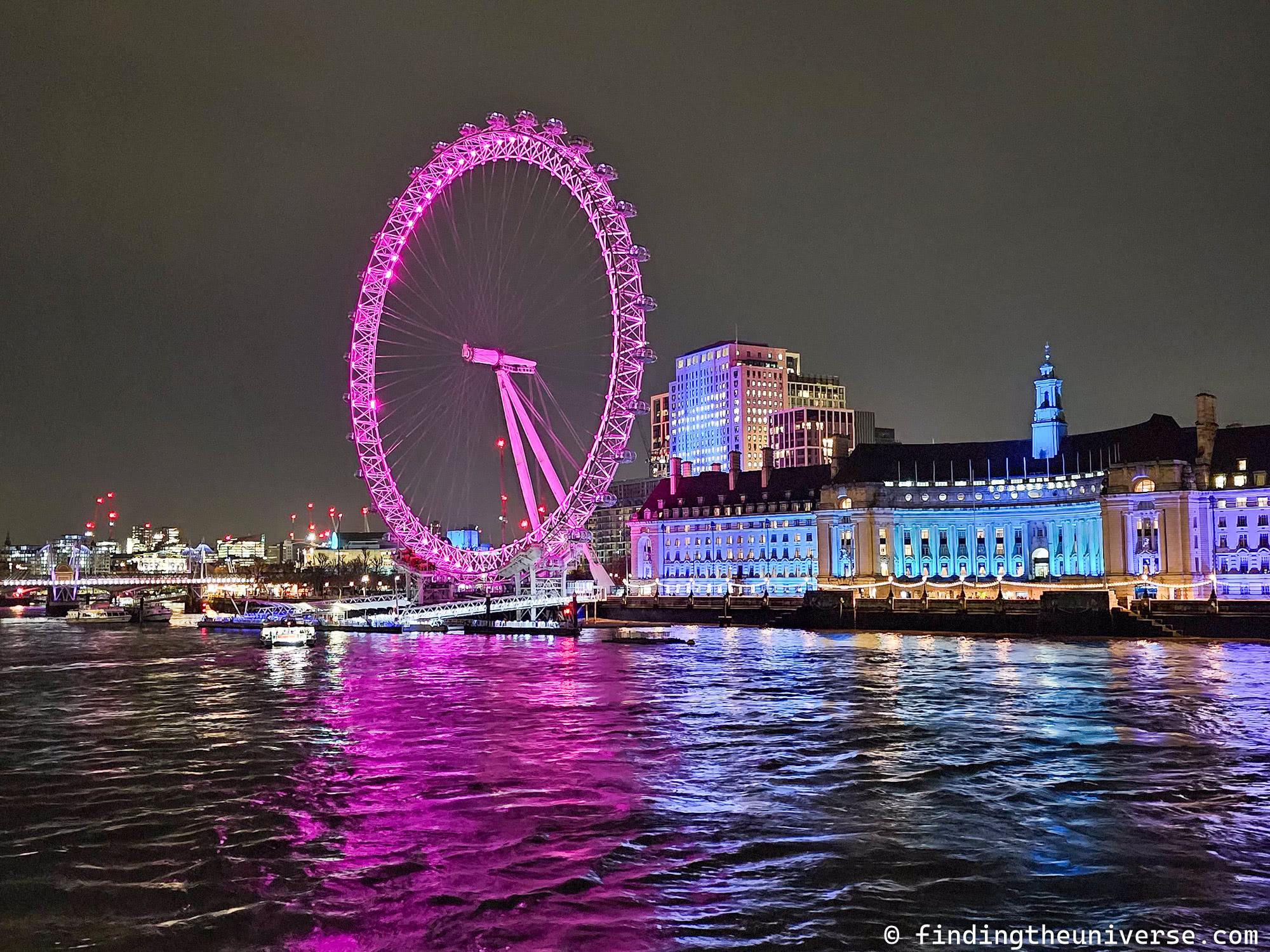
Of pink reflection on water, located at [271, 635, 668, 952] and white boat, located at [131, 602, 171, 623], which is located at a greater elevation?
pink reflection on water, located at [271, 635, 668, 952]

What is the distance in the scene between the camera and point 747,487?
502 ft

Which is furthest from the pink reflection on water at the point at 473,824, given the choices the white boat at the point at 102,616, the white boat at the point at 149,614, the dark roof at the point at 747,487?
the dark roof at the point at 747,487

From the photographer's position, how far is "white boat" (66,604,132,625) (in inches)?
5300

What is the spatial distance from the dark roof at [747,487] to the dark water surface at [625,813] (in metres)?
95.0

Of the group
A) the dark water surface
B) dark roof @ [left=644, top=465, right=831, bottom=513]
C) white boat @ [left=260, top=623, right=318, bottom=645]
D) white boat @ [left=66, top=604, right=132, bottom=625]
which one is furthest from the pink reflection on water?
dark roof @ [left=644, top=465, right=831, bottom=513]

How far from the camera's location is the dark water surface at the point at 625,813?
1761cm

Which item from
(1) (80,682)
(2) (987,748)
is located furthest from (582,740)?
(1) (80,682)

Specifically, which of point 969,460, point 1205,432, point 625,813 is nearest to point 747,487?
point 969,460

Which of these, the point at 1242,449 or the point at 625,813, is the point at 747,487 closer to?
the point at 1242,449

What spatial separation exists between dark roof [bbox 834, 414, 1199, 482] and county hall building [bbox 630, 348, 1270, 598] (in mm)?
206

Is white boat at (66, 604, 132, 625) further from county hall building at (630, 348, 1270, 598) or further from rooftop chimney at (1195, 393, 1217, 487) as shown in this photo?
rooftop chimney at (1195, 393, 1217, 487)

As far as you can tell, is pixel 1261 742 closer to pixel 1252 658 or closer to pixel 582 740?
pixel 582 740

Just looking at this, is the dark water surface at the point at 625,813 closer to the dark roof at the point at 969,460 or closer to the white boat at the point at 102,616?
the dark roof at the point at 969,460

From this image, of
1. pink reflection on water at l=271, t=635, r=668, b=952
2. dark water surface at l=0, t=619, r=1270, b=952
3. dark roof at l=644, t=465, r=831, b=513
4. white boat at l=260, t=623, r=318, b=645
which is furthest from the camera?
dark roof at l=644, t=465, r=831, b=513
